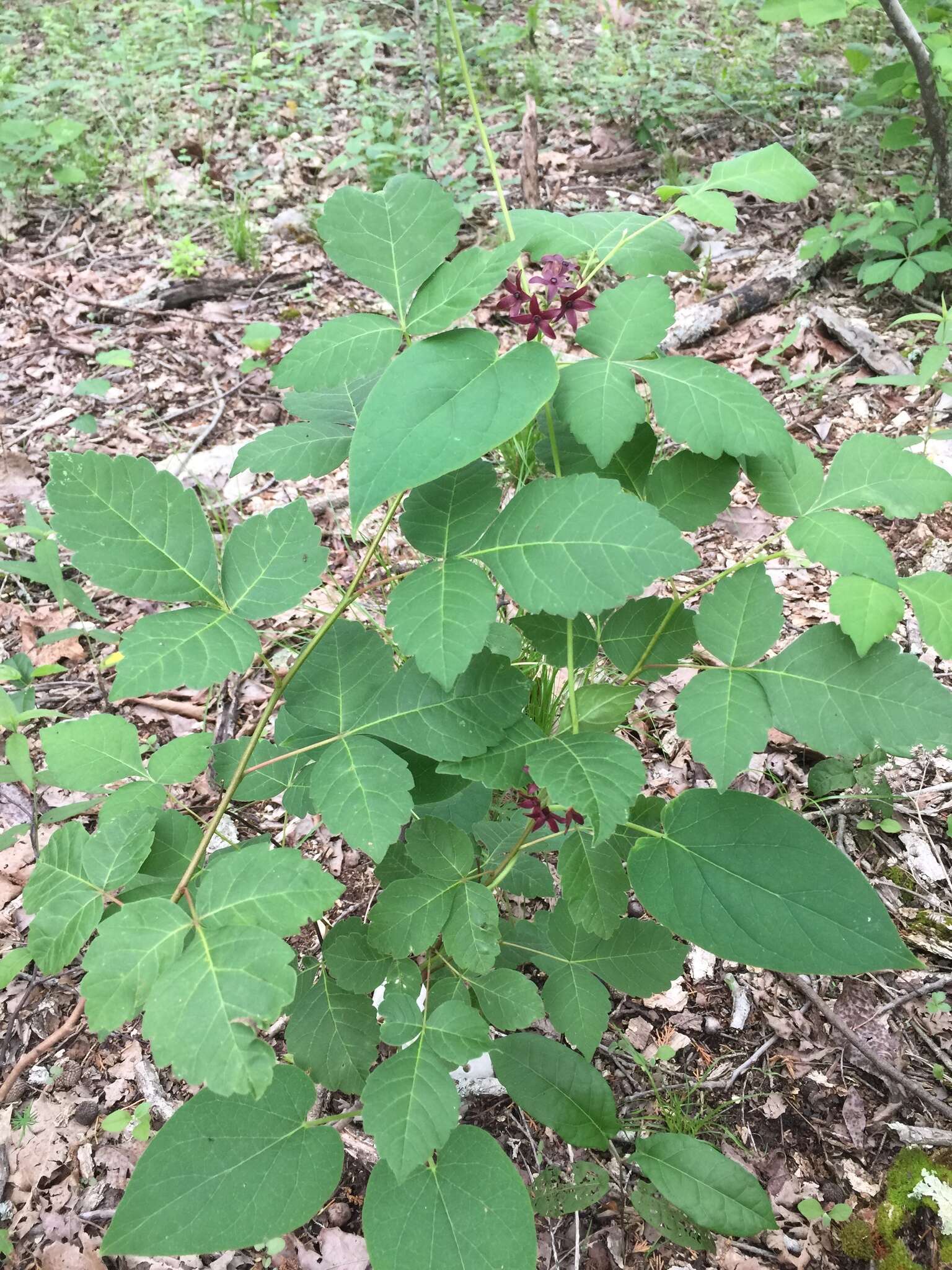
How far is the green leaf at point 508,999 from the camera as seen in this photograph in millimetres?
1224

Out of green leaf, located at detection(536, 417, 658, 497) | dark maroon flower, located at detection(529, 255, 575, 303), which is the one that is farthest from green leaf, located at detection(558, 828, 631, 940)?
dark maroon flower, located at detection(529, 255, 575, 303)

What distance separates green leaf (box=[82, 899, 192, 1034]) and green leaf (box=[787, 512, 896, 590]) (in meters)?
0.91

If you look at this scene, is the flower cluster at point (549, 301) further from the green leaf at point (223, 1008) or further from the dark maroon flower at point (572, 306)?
the green leaf at point (223, 1008)

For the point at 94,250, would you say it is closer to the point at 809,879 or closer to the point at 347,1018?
the point at 347,1018

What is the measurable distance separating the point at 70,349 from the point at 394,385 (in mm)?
3824

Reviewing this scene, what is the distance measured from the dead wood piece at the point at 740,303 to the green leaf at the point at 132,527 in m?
2.92

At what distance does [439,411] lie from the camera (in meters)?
1.00

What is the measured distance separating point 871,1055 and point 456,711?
130 centimetres

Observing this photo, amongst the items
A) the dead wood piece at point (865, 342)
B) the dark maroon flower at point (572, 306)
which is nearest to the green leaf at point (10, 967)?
the dark maroon flower at point (572, 306)

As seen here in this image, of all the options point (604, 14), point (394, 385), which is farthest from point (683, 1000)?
point (604, 14)

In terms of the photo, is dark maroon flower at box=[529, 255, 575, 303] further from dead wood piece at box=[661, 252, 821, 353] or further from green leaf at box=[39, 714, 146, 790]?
dead wood piece at box=[661, 252, 821, 353]

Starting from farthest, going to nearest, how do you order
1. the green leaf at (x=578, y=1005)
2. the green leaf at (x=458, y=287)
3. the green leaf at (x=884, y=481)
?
the green leaf at (x=578, y=1005), the green leaf at (x=884, y=481), the green leaf at (x=458, y=287)

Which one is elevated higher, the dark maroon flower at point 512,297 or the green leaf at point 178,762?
the dark maroon flower at point 512,297

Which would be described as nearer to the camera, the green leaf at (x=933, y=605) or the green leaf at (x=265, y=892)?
the green leaf at (x=265, y=892)
